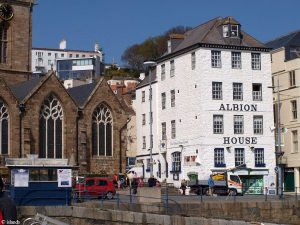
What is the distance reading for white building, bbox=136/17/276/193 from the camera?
55250 mm

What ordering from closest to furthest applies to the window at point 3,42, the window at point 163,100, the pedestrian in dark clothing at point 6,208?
the pedestrian in dark clothing at point 6,208, the window at point 163,100, the window at point 3,42

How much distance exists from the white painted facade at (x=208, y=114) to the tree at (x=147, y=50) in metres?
71.9

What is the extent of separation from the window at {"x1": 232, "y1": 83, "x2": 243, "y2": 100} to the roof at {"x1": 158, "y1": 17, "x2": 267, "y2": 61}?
137 inches

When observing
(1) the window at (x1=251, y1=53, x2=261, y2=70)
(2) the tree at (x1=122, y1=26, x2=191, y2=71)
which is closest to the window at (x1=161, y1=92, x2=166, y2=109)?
(1) the window at (x1=251, y1=53, x2=261, y2=70)

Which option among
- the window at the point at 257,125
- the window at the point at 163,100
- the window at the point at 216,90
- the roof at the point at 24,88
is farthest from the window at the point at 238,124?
the roof at the point at 24,88

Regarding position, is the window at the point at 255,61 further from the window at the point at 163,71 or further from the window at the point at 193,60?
the window at the point at 163,71

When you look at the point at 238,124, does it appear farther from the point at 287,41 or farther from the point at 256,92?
the point at 287,41

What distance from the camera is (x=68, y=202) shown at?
30.1m

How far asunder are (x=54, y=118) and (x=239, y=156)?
16049 mm

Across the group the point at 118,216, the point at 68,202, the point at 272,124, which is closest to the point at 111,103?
the point at 272,124

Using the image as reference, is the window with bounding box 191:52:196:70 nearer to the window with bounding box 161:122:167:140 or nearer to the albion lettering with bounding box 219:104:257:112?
the albion lettering with bounding box 219:104:257:112

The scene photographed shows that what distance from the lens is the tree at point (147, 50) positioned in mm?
135625

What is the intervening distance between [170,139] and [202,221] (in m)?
37.1

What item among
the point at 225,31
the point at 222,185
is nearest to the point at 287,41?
the point at 225,31
